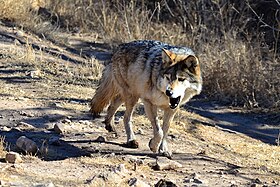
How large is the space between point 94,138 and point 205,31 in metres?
7.26

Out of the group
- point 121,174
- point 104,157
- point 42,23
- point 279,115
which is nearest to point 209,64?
point 279,115

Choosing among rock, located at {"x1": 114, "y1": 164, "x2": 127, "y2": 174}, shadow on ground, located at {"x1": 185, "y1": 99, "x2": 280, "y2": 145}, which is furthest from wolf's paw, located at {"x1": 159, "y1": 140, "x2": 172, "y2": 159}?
shadow on ground, located at {"x1": 185, "y1": 99, "x2": 280, "y2": 145}

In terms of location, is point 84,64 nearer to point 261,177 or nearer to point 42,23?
point 42,23

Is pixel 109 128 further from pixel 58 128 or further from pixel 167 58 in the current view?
pixel 167 58

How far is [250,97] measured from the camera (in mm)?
11773

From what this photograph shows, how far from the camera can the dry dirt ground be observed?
580 cm

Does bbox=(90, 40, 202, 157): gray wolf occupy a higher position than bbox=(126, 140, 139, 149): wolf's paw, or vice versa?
bbox=(90, 40, 202, 157): gray wolf

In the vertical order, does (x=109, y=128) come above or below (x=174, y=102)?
below

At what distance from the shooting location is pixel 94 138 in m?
7.34

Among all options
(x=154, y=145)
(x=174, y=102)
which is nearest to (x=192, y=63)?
(x=174, y=102)

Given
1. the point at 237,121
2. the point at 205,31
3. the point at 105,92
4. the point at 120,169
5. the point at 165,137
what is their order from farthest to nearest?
the point at 205,31 → the point at 237,121 → the point at 105,92 → the point at 165,137 → the point at 120,169

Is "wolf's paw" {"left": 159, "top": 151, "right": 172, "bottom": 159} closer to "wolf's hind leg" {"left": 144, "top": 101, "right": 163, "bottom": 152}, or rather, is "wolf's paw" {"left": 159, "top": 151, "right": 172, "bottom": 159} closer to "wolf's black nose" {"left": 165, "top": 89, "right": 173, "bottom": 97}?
"wolf's hind leg" {"left": 144, "top": 101, "right": 163, "bottom": 152}

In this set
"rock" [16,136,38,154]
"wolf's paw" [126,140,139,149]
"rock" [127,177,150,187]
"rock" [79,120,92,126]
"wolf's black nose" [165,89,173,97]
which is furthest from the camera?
"rock" [79,120,92,126]

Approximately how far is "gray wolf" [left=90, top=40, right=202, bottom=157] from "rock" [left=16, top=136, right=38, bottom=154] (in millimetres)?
1233
